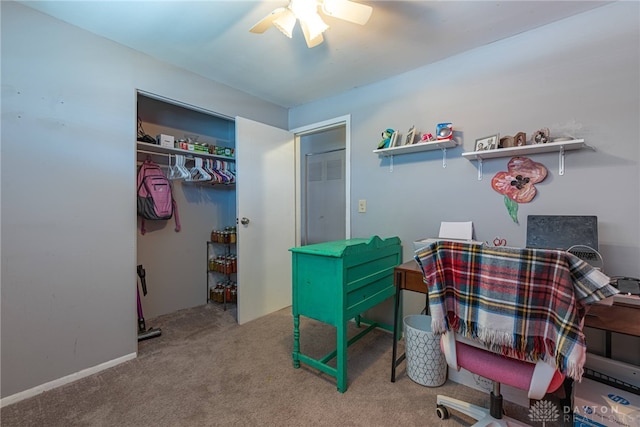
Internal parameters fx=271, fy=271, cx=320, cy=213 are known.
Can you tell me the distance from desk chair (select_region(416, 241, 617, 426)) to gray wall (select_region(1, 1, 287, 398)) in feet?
6.87

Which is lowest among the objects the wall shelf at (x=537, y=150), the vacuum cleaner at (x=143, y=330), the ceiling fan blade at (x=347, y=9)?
the vacuum cleaner at (x=143, y=330)

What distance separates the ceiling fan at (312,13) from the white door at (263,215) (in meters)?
1.24

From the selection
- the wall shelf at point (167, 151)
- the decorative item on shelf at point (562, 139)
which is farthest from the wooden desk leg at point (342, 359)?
the wall shelf at point (167, 151)

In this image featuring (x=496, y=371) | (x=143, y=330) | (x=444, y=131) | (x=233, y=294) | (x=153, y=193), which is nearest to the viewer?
(x=496, y=371)

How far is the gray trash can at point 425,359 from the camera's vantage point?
1.68 meters

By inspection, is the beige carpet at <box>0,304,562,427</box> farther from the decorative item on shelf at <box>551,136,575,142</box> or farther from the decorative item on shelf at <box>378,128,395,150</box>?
the decorative item on shelf at <box>378,128,395,150</box>

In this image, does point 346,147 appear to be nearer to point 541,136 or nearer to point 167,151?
point 541,136

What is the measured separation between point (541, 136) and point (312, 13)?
155cm

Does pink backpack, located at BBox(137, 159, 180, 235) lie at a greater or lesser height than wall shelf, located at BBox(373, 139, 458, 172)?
lesser

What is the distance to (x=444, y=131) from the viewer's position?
2.02 meters

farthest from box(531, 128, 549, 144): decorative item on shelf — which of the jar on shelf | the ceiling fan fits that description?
the jar on shelf

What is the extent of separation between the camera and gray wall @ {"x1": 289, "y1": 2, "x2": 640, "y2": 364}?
155 centimetres

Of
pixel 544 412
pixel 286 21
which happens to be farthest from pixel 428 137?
pixel 544 412

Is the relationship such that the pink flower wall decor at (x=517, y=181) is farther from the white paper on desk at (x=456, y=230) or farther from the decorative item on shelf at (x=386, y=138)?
the decorative item on shelf at (x=386, y=138)
